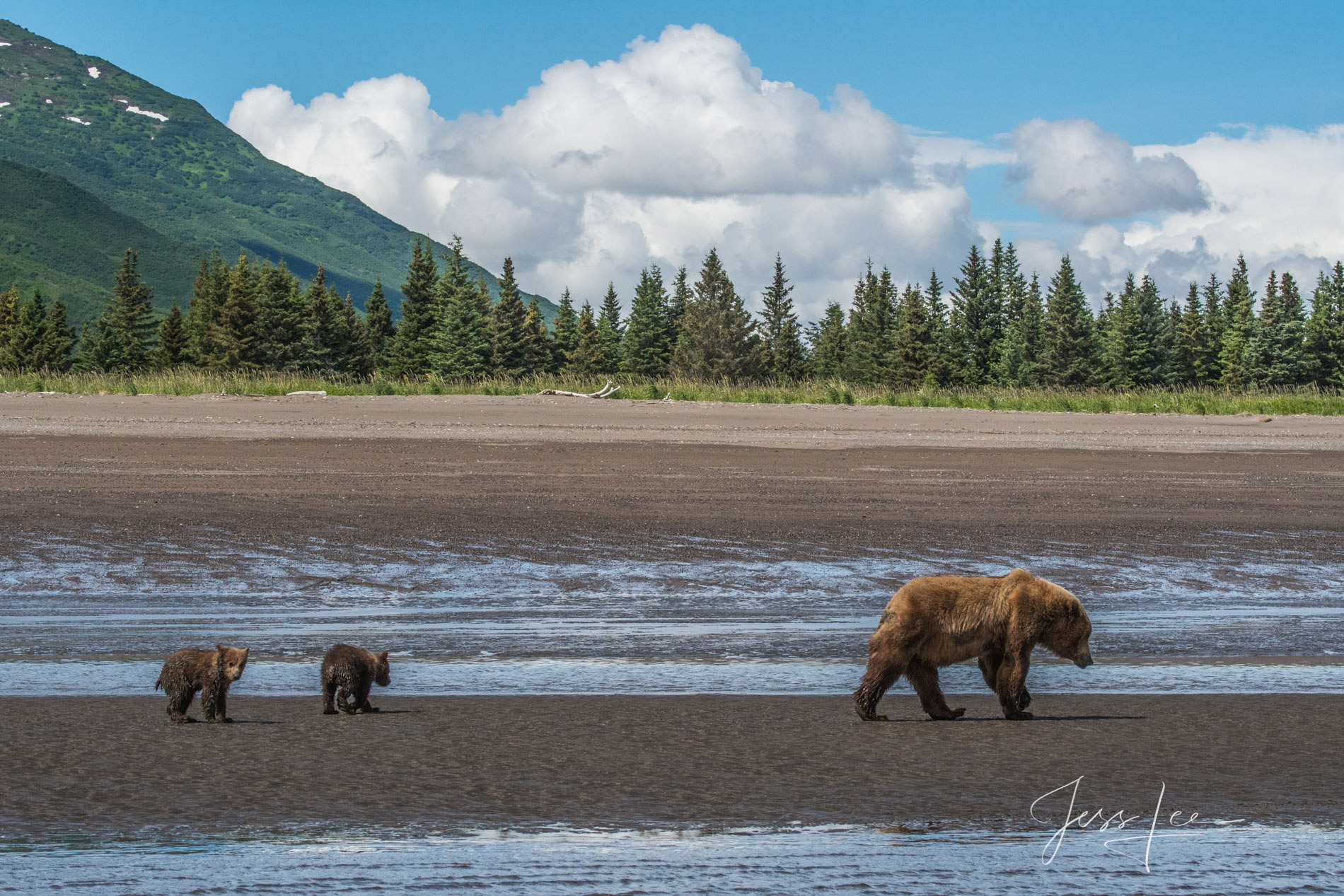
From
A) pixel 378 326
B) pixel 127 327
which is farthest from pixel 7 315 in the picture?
pixel 378 326

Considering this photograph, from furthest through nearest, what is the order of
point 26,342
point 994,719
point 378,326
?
point 378,326
point 26,342
point 994,719

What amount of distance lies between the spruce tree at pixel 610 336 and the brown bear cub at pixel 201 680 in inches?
3826

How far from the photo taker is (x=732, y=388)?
47438mm

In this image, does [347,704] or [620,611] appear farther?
[620,611]

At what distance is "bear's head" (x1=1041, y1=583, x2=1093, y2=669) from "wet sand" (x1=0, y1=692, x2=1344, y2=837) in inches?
10.1

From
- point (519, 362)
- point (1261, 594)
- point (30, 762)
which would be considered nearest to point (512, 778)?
point (30, 762)

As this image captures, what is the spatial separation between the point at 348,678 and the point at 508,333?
84.8 metres

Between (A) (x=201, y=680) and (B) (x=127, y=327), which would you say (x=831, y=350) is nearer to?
(B) (x=127, y=327)

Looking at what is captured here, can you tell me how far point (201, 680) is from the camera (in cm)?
600

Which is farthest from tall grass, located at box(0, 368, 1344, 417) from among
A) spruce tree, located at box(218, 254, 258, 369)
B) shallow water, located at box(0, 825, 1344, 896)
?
shallow water, located at box(0, 825, 1344, 896)

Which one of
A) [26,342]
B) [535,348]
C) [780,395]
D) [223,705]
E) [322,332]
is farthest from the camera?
[535,348]

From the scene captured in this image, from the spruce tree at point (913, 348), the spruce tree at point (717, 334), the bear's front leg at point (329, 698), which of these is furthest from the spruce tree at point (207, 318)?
the bear's front leg at point (329, 698)
